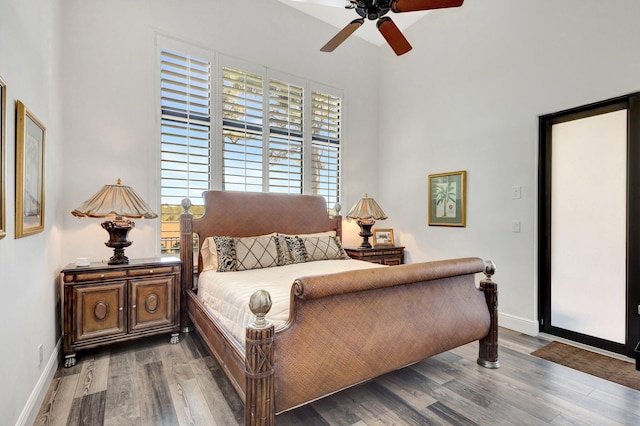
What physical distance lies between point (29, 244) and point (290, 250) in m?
2.13

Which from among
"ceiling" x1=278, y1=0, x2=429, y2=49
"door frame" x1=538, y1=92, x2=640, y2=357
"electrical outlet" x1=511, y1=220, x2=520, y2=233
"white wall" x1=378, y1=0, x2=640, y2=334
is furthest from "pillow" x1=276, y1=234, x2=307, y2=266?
"ceiling" x1=278, y1=0, x2=429, y2=49

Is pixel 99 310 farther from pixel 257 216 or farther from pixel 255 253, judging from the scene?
pixel 257 216

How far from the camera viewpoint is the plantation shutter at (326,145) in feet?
14.7

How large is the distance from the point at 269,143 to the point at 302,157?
1.71 ft

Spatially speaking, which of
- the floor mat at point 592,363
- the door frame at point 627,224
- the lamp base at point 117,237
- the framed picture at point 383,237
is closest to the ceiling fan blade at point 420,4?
the door frame at point 627,224

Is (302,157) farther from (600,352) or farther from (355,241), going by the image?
(600,352)

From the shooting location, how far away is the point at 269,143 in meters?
4.06

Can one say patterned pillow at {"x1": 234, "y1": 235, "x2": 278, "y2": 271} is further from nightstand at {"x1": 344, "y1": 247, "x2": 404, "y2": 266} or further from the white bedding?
nightstand at {"x1": 344, "y1": 247, "x2": 404, "y2": 266}

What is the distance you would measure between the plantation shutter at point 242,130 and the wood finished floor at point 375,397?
2014 millimetres

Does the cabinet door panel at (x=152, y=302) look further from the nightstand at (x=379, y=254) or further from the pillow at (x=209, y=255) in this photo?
the nightstand at (x=379, y=254)

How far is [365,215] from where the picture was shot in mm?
4289

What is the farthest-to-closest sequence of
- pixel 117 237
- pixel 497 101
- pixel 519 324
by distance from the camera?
1. pixel 497 101
2. pixel 519 324
3. pixel 117 237

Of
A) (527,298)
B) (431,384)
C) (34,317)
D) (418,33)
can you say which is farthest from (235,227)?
(418,33)

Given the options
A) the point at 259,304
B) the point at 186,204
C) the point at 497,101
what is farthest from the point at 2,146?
the point at 497,101
